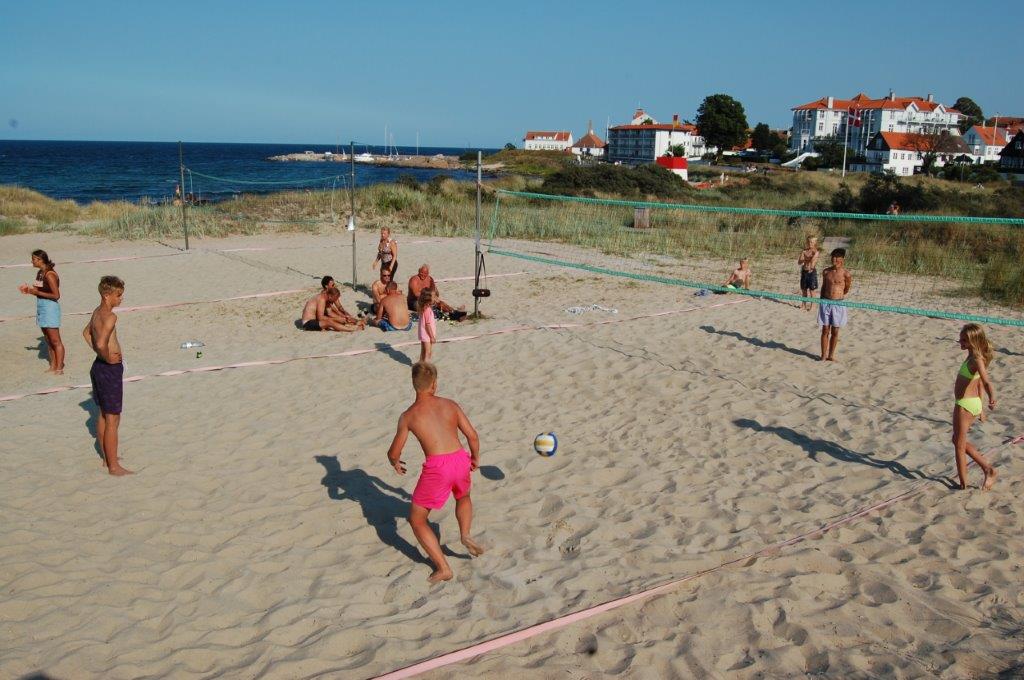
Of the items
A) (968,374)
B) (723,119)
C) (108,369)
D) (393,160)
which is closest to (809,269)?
(968,374)

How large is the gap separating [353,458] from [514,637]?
2.70 metres

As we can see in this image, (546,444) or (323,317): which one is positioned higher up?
(323,317)

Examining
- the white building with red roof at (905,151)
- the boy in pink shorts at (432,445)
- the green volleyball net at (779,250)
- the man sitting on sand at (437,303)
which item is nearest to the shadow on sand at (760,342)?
the green volleyball net at (779,250)

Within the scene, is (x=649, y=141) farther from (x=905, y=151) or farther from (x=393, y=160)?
(x=393, y=160)

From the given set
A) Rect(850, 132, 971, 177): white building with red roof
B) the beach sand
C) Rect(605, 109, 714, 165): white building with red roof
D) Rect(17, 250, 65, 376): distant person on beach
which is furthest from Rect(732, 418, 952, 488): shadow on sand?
Rect(605, 109, 714, 165): white building with red roof

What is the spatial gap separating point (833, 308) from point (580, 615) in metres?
5.45

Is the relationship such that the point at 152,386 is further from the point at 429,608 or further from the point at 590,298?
the point at 590,298

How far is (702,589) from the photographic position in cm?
396

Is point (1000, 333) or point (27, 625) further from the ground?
point (1000, 333)

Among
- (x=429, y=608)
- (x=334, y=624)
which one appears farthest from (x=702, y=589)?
(x=334, y=624)

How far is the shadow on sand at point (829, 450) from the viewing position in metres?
5.43

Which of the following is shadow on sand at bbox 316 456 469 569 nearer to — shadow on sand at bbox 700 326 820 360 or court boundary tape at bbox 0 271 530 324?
shadow on sand at bbox 700 326 820 360

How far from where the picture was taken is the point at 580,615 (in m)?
3.71

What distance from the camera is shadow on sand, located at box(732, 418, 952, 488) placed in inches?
214
